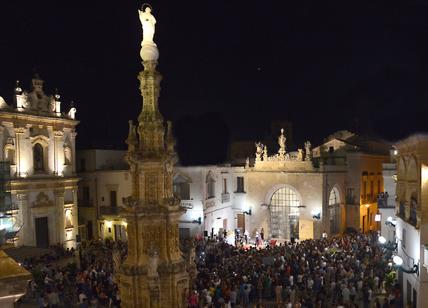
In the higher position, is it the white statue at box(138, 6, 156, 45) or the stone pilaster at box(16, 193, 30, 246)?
the white statue at box(138, 6, 156, 45)

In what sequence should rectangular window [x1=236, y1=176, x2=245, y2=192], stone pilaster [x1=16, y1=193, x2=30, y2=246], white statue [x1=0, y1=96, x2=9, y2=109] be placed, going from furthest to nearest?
rectangular window [x1=236, y1=176, x2=245, y2=192] → stone pilaster [x1=16, y1=193, x2=30, y2=246] → white statue [x1=0, y1=96, x2=9, y2=109]

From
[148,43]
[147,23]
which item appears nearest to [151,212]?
[148,43]

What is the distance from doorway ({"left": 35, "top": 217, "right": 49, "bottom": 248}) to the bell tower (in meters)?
21.2

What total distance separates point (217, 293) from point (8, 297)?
14.4 meters

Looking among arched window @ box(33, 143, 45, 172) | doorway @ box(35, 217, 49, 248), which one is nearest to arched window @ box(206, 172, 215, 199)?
doorway @ box(35, 217, 49, 248)

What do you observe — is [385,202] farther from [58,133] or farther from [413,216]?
[58,133]

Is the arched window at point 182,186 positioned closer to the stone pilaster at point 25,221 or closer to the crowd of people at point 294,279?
the crowd of people at point 294,279

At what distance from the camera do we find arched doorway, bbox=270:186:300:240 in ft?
123

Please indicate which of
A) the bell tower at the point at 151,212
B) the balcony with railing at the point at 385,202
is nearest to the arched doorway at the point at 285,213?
the balcony with railing at the point at 385,202

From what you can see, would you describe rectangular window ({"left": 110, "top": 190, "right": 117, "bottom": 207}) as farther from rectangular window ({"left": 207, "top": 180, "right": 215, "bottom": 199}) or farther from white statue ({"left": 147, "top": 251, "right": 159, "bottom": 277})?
white statue ({"left": 147, "top": 251, "right": 159, "bottom": 277})

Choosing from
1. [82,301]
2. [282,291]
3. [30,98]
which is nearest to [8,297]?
[82,301]

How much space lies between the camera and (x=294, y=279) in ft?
70.5

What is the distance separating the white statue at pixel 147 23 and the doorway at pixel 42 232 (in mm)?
22758

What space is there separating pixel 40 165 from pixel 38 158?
54 centimetres
